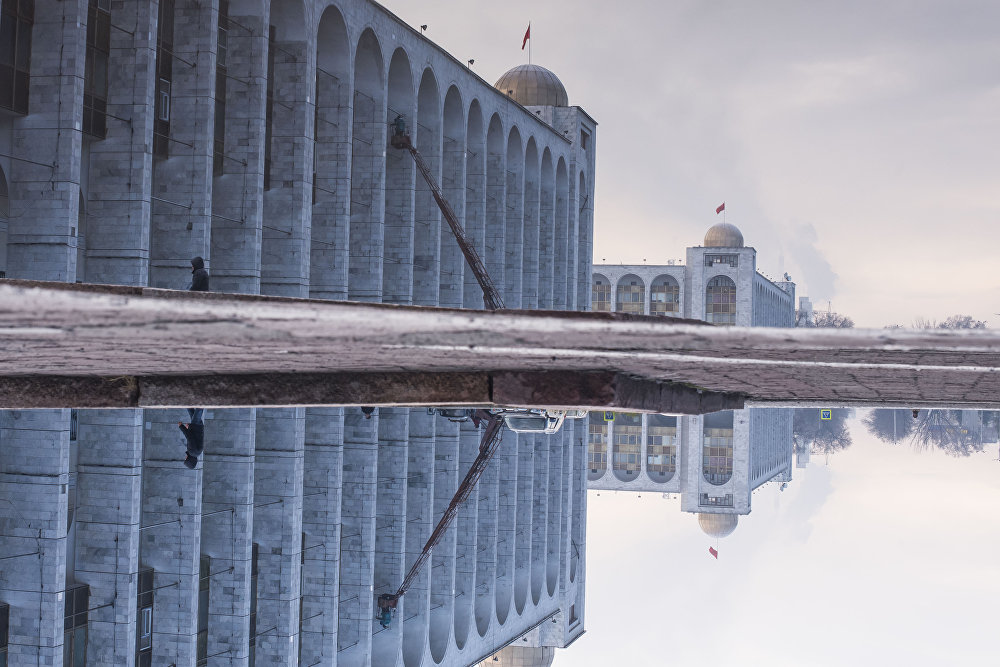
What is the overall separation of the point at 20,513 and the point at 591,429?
89295 millimetres

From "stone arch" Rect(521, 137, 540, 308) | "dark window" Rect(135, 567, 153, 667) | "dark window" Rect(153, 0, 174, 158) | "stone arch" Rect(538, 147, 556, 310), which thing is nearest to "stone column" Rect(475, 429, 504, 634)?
"stone arch" Rect(521, 137, 540, 308)

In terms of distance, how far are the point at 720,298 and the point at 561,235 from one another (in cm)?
4445

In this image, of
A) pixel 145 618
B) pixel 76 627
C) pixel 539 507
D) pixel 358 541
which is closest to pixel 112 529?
pixel 76 627

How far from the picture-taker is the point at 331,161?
33.2 meters

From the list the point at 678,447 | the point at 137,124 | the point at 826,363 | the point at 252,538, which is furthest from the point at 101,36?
the point at 678,447

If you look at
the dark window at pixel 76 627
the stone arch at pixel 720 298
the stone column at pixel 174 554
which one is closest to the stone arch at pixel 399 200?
the stone column at pixel 174 554

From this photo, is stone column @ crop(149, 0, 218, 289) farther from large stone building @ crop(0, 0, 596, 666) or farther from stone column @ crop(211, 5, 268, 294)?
stone column @ crop(211, 5, 268, 294)

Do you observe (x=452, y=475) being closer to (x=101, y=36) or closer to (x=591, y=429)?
(x=101, y=36)

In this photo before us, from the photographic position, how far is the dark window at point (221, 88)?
28.2 m

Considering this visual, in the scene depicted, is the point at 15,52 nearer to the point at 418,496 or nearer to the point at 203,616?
the point at 203,616

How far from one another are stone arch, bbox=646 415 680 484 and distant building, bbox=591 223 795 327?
1181 centimetres

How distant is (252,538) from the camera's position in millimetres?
29531

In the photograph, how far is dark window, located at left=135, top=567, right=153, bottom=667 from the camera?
26000mm

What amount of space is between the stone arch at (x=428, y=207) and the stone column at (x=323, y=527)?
9520 millimetres
